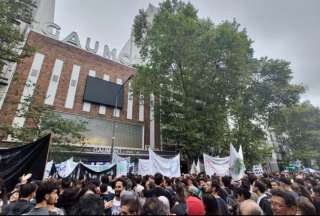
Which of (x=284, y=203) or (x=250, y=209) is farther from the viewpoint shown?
(x=284, y=203)

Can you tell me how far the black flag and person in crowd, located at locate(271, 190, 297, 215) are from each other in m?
4.75

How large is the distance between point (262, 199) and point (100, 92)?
17.9m

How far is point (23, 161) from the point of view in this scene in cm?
456

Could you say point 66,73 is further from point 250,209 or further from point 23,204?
point 250,209

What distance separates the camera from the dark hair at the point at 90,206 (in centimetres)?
253

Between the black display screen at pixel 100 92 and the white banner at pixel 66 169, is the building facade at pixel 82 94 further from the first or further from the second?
the white banner at pixel 66 169

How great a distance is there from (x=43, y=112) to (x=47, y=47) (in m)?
8.69

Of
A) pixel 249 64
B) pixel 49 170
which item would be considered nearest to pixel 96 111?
pixel 49 170

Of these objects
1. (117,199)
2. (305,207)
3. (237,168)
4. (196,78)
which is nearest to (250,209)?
(305,207)

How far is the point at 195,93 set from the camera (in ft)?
56.4

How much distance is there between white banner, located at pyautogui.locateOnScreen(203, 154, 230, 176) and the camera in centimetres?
1037

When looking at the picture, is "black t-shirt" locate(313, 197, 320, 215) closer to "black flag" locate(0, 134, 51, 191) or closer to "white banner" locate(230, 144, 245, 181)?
"white banner" locate(230, 144, 245, 181)

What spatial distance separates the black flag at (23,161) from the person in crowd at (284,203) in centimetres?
475

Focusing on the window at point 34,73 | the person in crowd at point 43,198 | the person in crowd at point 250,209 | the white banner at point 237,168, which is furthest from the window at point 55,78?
the person in crowd at point 250,209
